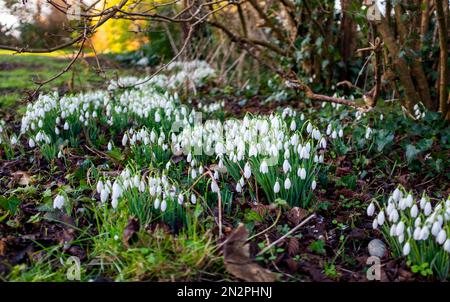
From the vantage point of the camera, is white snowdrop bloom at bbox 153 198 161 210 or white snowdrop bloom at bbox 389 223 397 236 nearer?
white snowdrop bloom at bbox 389 223 397 236

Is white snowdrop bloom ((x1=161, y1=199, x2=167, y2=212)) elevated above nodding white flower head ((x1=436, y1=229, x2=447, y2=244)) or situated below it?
above

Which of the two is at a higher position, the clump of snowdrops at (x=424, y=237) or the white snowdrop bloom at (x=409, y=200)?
the white snowdrop bloom at (x=409, y=200)

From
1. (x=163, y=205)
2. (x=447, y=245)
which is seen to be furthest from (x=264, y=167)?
(x=447, y=245)

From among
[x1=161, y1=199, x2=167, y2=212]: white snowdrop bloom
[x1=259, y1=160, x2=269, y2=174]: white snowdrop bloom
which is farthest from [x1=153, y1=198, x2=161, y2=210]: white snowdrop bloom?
[x1=259, y1=160, x2=269, y2=174]: white snowdrop bloom

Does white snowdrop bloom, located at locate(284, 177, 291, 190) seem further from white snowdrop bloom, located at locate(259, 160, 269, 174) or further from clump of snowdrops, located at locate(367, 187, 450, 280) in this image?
clump of snowdrops, located at locate(367, 187, 450, 280)

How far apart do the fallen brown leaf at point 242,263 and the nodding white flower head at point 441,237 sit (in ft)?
2.30

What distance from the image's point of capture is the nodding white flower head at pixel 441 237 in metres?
2.13

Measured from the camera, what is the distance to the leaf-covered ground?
7.48 feet

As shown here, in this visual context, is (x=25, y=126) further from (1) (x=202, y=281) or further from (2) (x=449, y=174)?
Result: (2) (x=449, y=174)

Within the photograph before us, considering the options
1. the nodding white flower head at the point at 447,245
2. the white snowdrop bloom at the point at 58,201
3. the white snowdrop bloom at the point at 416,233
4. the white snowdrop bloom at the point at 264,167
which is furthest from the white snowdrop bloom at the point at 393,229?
the white snowdrop bloom at the point at 58,201

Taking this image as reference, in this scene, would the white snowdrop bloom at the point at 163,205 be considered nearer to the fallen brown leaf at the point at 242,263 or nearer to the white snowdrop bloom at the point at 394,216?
the fallen brown leaf at the point at 242,263

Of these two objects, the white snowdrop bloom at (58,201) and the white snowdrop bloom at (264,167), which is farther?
the white snowdrop bloom at (264,167)

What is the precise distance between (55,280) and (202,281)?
24.5 inches

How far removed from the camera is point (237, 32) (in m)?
7.12
